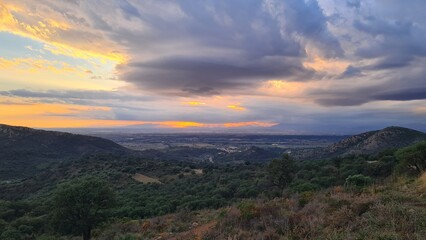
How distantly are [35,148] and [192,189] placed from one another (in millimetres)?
113564

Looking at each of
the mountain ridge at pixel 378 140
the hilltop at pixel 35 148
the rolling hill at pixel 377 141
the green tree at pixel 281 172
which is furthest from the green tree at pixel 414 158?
the hilltop at pixel 35 148

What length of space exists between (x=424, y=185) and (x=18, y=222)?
41.0m

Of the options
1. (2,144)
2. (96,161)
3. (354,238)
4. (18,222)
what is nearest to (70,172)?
(96,161)

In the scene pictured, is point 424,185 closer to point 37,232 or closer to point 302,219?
point 302,219

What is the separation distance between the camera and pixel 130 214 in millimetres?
35406

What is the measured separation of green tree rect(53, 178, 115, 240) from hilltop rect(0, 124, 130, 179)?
84504 millimetres

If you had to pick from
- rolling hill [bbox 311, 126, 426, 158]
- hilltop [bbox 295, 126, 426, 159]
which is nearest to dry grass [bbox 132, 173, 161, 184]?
hilltop [bbox 295, 126, 426, 159]

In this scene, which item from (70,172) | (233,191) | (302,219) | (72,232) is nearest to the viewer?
(302,219)

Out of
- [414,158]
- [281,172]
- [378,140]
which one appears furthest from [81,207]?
[378,140]

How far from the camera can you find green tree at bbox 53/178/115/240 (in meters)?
29.1

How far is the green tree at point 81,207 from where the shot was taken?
29.1m

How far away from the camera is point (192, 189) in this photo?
2024 inches

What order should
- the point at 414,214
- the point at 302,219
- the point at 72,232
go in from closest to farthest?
the point at 414,214 < the point at 302,219 < the point at 72,232

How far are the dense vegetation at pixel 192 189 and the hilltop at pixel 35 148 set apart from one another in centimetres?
3870
